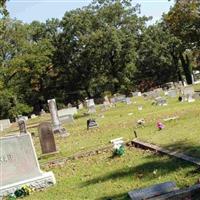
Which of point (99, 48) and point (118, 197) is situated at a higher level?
point (99, 48)

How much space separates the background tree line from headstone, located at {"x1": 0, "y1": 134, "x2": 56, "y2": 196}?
139 feet

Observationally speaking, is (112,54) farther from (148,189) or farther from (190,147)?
(148,189)

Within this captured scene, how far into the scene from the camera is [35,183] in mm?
10805

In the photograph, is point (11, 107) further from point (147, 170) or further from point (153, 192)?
point (153, 192)

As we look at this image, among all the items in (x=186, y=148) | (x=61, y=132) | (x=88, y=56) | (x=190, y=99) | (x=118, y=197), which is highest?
(x=88, y=56)

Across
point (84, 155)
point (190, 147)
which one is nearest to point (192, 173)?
point (190, 147)

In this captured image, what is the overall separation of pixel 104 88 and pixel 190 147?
2035 inches

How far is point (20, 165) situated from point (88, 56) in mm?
49749

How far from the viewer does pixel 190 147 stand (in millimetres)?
11180

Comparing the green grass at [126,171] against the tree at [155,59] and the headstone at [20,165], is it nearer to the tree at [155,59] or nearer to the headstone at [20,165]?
the headstone at [20,165]

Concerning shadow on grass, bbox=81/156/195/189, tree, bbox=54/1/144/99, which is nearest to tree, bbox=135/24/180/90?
tree, bbox=54/1/144/99

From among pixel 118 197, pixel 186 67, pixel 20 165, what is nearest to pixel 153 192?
pixel 118 197

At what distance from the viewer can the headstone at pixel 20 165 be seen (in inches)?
426

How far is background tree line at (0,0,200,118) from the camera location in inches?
2199
